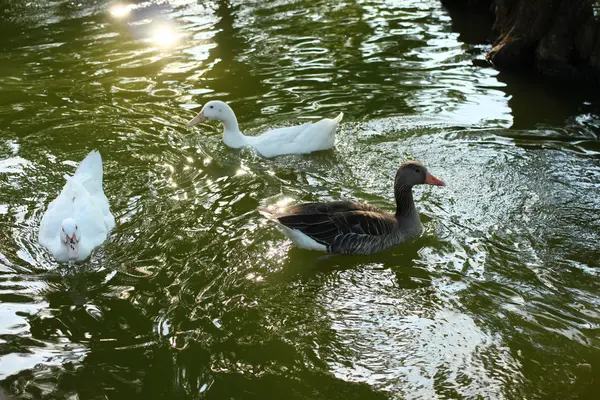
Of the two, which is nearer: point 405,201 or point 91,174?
point 405,201

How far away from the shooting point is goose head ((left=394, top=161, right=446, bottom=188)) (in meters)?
6.96

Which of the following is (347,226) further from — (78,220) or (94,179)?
(94,179)

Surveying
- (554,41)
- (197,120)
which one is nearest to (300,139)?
(197,120)

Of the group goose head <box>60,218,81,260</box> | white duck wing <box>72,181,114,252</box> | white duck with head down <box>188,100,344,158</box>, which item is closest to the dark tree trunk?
white duck with head down <box>188,100,344,158</box>

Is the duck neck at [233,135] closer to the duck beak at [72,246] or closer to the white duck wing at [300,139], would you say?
the white duck wing at [300,139]

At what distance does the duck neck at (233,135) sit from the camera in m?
9.12

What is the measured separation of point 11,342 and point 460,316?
3628mm

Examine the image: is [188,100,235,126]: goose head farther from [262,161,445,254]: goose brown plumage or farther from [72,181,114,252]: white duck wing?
[262,161,445,254]: goose brown plumage

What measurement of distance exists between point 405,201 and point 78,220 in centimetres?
331

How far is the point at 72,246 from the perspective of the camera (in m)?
6.33

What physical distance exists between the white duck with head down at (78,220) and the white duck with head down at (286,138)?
7.26ft

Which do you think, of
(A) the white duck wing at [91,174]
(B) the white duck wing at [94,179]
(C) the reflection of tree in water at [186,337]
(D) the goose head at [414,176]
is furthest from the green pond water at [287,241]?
(D) the goose head at [414,176]

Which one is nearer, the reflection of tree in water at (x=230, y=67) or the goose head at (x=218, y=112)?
the goose head at (x=218, y=112)

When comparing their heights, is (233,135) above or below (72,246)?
below
